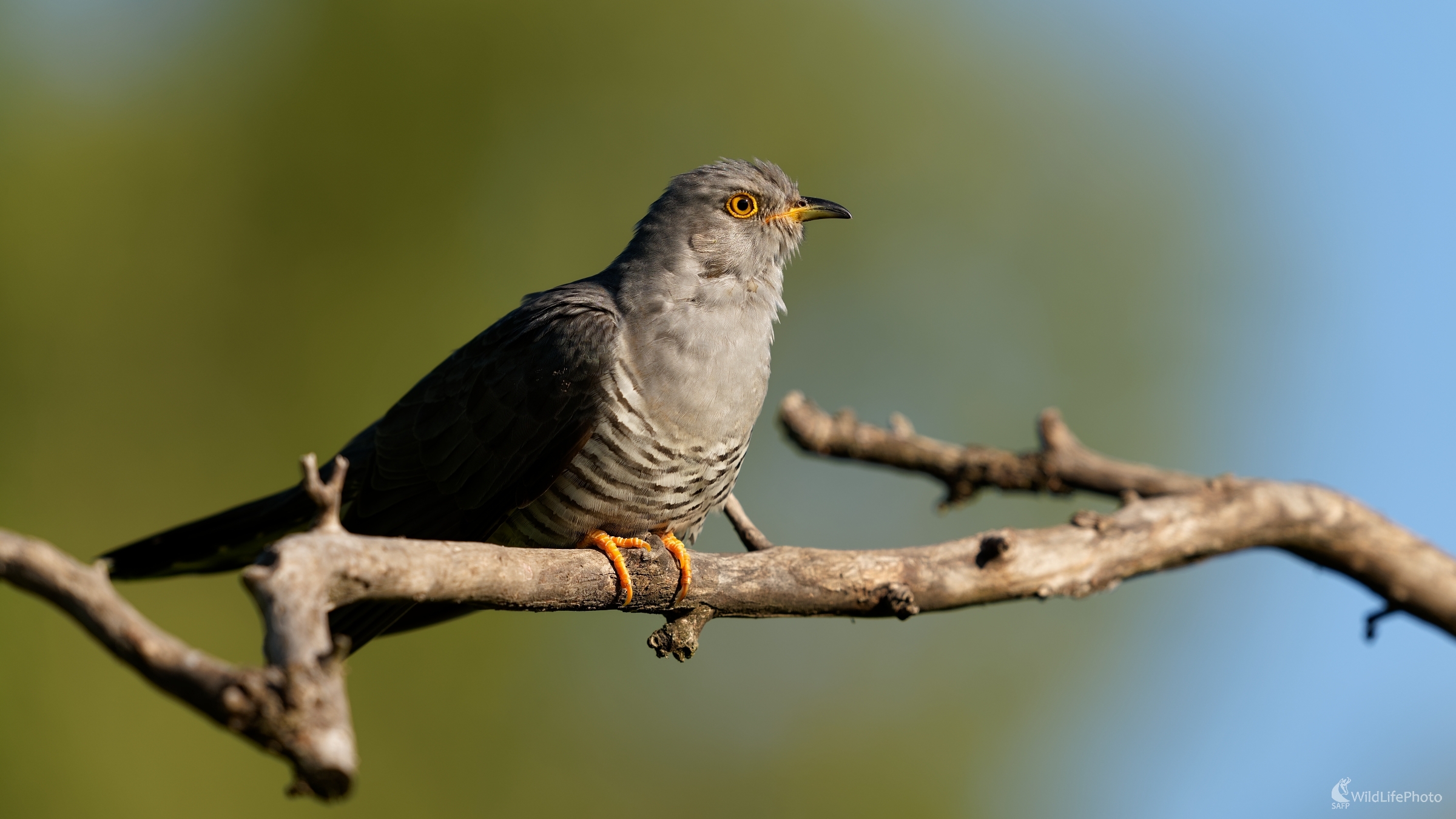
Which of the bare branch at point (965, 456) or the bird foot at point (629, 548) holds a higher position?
the bare branch at point (965, 456)

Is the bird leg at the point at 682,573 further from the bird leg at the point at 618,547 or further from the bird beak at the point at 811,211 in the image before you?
the bird beak at the point at 811,211

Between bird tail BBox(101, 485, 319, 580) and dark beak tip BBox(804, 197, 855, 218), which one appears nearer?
bird tail BBox(101, 485, 319, 580)

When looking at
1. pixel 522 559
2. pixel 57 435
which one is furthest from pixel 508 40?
pixel 522 559

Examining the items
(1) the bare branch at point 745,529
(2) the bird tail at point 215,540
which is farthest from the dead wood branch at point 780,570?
(2) the bird tail at point 215,540

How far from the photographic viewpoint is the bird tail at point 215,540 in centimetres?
337

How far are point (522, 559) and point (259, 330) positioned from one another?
8.95m

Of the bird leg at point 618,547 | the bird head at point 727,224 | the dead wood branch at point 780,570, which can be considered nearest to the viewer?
the dead wood branch at point 780,570

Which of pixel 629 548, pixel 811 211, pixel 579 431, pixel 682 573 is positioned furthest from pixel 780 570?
pixel 811 211

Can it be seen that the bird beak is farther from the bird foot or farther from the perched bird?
the bird foot

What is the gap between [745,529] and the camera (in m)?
3.52

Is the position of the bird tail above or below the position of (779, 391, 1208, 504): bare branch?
below

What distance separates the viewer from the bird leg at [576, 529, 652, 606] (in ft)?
10.2

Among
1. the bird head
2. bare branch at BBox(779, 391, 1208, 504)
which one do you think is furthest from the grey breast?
bare branch at BBox(779, 391, 1208, 504)

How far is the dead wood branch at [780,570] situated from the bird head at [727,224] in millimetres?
955
